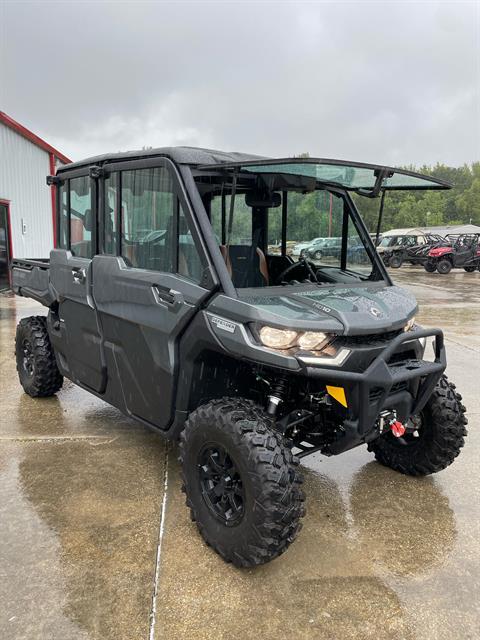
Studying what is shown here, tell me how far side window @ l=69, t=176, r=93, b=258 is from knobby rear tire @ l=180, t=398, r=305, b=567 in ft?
5.71

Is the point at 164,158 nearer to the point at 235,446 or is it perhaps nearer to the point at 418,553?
the point at 235,446

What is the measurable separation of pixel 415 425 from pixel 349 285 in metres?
0.98

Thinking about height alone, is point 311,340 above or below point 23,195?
below

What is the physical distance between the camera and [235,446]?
8.34 ft

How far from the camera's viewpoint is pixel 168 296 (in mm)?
2939

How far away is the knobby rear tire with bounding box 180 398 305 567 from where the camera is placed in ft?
7.96

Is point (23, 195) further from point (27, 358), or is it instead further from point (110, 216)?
point (110, 216)

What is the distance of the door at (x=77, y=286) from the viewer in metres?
3.73

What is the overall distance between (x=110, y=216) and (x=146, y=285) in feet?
2.31

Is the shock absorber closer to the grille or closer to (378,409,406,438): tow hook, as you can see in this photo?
the grille

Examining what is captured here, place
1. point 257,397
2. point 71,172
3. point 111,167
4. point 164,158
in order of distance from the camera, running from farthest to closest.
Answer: point 71,172, point 111,167, point 257,397, point 164,158

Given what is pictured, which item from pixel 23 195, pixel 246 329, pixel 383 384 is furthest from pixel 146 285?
pixel 23 195

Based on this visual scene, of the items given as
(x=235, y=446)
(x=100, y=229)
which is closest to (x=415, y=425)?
(x=235, y=446)

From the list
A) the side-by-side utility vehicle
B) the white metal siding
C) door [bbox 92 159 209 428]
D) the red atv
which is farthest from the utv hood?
the red atv
